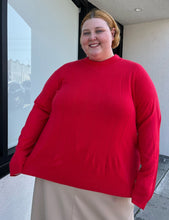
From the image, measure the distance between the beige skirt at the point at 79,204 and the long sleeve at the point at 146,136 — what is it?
0.47ft

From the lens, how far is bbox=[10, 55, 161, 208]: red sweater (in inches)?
47.0

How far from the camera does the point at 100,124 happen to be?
1.21m

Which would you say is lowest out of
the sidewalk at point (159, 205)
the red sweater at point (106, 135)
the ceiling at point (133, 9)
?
the sidewalk at point (159, 205)

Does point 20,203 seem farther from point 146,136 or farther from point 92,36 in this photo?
point 92,36

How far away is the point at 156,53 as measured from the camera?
445 cm

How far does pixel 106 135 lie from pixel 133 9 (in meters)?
3.23

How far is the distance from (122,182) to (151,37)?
12.7ft

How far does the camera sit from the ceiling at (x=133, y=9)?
3502mm

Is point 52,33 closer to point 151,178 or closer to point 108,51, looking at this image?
point 108,51

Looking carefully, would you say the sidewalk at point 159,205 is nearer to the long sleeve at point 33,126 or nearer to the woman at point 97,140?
the woman at point 97,140

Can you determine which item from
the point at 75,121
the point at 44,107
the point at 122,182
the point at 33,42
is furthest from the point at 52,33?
the point at 122,182

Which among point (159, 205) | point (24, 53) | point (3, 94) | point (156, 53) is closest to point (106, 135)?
point (3, 94)

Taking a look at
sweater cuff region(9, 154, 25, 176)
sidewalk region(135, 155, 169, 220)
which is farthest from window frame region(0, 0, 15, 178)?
sidewalk region(135, 155, 169, 220)

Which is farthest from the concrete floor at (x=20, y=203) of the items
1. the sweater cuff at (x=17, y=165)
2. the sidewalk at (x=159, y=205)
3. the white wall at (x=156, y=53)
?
the white wall at (x=156, y=53)
